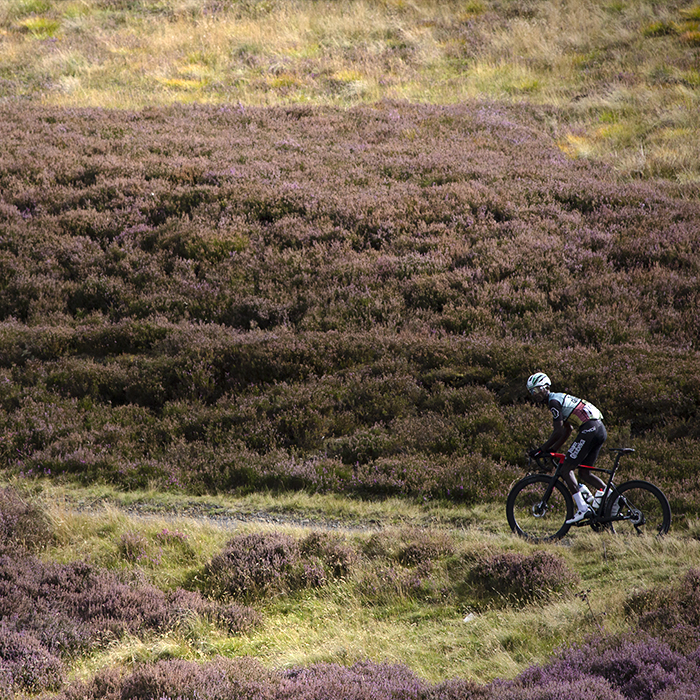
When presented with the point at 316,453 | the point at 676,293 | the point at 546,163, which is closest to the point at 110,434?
the point at 316,453

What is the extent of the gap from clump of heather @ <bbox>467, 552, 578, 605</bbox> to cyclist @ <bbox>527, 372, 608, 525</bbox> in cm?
95

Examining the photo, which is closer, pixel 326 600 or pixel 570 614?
pixel 570 614

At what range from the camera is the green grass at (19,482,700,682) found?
6.59 meters

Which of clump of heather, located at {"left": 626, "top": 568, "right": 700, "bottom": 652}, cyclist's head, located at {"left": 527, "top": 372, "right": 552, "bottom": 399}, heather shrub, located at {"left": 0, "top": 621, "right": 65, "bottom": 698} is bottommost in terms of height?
heather shrub, located at {"left": 0, "top": 621, "right": 65, "bottom": 698}

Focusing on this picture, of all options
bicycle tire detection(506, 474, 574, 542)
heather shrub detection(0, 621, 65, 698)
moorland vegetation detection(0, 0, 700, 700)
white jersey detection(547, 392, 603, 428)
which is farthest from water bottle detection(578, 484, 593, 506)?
heather shrub detection(0, 621, 65, 698)

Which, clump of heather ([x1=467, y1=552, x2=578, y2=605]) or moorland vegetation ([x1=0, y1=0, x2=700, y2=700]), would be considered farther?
clump of heather ([x1=467, y1=552, x2=578, y2=605])

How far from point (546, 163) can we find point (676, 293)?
7.27m

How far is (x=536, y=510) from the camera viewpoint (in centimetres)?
898

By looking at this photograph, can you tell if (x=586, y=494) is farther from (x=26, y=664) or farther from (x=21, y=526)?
(x=21, y=526)

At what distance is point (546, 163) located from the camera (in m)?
19.8

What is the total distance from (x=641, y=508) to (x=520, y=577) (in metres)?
2.25

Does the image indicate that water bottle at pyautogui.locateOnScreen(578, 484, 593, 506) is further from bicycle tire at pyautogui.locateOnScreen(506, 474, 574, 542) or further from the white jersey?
the white jersey

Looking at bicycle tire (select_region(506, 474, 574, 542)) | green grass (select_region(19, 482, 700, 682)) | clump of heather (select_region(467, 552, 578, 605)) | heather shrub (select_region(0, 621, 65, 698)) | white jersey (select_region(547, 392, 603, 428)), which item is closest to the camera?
heather shrub (select_region(0, 621, 65, 698))

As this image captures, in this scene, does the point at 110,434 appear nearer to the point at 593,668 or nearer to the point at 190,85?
the point at 593,668
